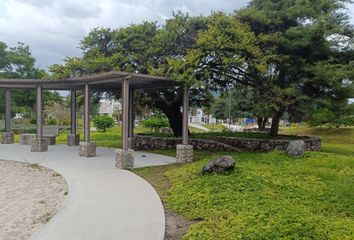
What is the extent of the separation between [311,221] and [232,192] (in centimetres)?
207

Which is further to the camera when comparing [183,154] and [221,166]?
[183,154]

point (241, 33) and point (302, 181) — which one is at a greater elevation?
point (241, 33)

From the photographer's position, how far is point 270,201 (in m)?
6.35

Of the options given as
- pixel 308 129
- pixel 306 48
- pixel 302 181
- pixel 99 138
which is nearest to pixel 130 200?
pixel 302 181

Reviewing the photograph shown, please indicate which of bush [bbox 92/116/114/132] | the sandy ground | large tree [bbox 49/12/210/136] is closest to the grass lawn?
the sandy ground

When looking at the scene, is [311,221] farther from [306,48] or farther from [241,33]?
[306,48]

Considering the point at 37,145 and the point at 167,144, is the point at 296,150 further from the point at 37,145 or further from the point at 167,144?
the point at 37,145

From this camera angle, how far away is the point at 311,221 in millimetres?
5160

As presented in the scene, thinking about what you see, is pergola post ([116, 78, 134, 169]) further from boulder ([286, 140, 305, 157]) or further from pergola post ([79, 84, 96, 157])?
boulder ([286, 140, 305, 157])

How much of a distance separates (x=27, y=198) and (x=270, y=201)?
514cm

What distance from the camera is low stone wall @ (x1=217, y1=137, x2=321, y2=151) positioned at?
15328mm

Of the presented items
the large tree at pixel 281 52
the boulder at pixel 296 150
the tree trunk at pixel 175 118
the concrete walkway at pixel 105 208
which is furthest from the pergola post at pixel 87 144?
the boulder at pixel 296 150

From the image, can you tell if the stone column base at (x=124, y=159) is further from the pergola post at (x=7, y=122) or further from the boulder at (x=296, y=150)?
the pergola post at (x=7, y=122)

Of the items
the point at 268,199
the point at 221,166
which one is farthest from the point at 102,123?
the point at 268,199
